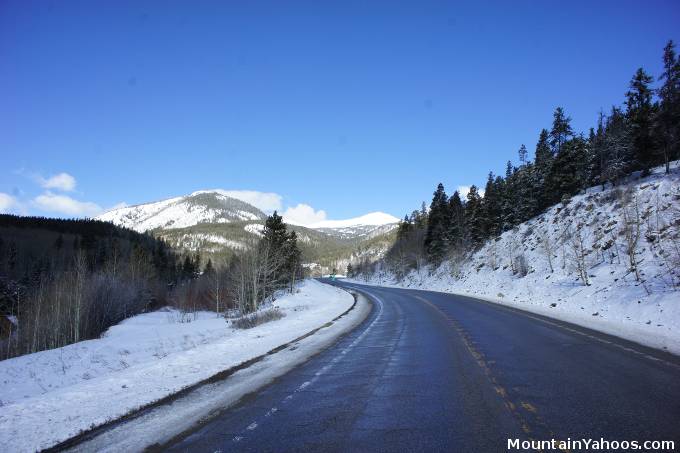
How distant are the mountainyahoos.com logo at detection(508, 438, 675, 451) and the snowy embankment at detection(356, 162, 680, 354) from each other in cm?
686

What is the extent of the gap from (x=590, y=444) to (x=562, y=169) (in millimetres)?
54336

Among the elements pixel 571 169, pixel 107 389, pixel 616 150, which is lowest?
pixel 107 389

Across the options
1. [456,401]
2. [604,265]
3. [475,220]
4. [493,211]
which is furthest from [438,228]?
[456,401]

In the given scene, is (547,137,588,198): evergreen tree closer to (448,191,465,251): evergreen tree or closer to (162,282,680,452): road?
(448,191,465,251): evergreen tree

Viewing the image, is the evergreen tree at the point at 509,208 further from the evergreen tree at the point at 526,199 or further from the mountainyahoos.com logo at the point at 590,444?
the mountainyahoos.com logo at the point at 590,444

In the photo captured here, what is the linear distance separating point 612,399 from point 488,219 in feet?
204

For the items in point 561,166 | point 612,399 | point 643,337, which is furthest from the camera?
point 561,166

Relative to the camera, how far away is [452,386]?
6.99 m

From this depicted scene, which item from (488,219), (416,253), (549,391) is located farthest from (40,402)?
(416,253)

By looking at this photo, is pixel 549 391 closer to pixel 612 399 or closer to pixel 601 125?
pixel 612 399

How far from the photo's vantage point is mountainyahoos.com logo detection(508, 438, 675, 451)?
4.39 m

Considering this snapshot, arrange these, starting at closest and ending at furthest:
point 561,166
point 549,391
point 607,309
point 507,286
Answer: point 549,391, point 607,309, point 507,286, point 561,166

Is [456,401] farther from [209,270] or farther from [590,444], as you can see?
[209,270]

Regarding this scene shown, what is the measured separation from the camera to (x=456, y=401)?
6.12 meters
